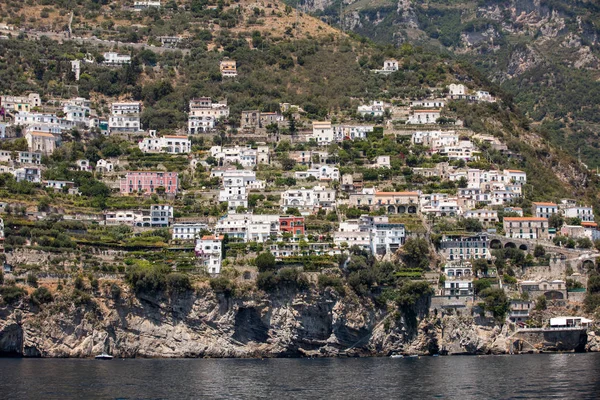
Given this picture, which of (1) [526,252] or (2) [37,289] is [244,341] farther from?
(1) [526,252]

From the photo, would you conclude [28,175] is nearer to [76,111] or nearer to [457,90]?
[76,111]

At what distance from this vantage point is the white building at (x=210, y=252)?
268 feet

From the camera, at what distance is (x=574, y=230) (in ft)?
297

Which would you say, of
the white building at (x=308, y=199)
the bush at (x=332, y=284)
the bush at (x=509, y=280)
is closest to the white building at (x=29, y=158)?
the white building at (x=308, y=199)

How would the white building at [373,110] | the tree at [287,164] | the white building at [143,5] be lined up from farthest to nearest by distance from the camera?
the white building at [143,5], the white building at [373,110], the tree at [287,164]

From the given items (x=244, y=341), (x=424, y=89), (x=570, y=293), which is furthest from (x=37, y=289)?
(x=424, y=89)

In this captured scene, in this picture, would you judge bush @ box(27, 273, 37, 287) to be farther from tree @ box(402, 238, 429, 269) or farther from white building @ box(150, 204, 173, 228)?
tree @ box(402, 238, 429, 269)

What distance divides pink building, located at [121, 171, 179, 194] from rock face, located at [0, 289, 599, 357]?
1931cm

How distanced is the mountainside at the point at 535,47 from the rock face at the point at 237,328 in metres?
62.4

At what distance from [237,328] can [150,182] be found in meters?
21.3

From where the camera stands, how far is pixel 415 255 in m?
84.0

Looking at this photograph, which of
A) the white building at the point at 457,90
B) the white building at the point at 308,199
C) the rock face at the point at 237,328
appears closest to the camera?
the rock face at the point at 237,328

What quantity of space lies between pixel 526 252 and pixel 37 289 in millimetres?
34513

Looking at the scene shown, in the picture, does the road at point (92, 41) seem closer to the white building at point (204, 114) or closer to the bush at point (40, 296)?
the white building at point (204, 114)
